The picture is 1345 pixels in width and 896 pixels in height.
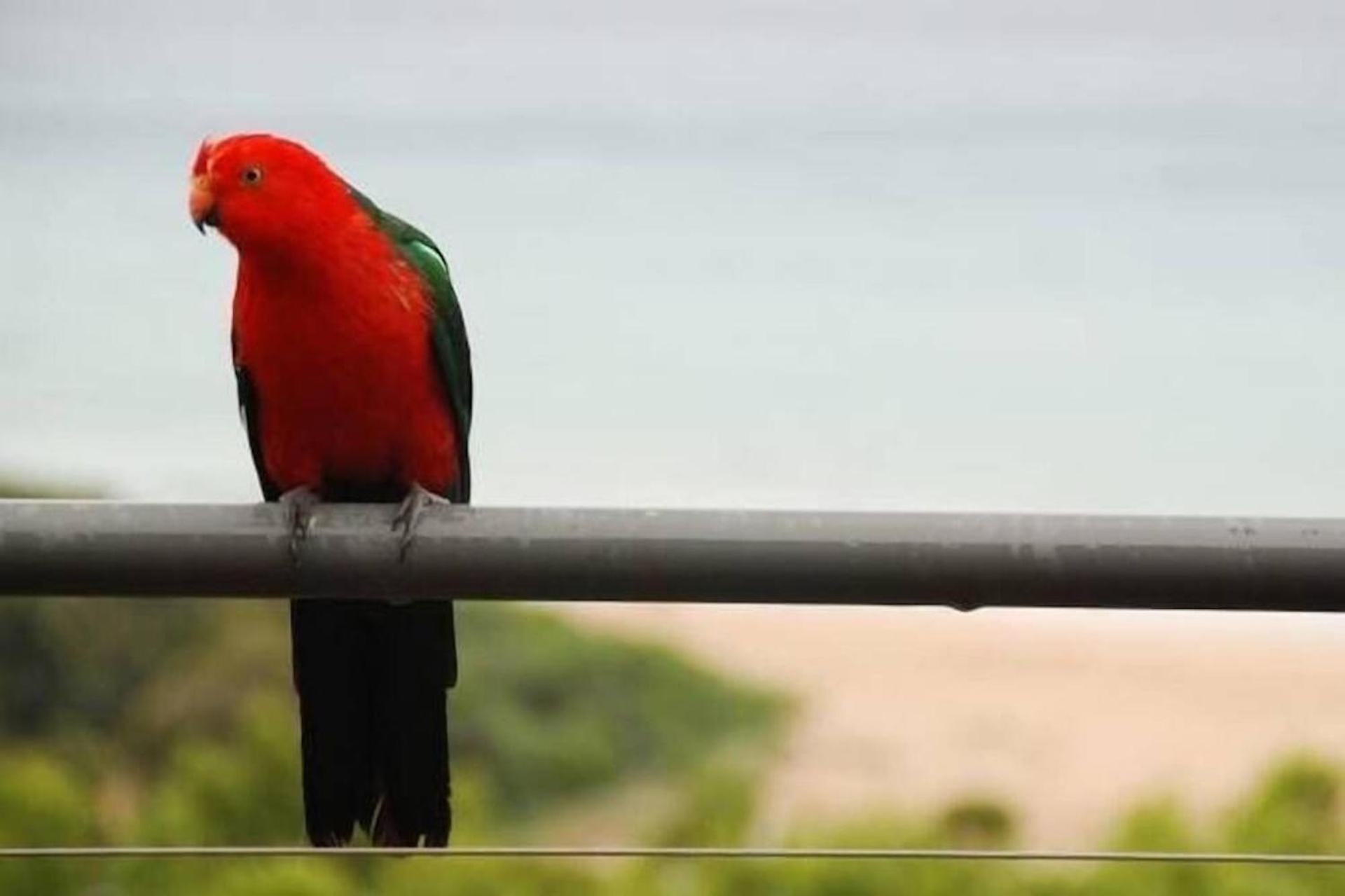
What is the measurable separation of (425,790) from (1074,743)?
2645 mm

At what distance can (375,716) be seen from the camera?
1.80 meters

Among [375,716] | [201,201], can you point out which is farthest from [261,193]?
[375,716]

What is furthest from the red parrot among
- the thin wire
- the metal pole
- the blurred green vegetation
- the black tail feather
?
the metal pole

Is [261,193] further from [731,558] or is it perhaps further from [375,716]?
[731,558]

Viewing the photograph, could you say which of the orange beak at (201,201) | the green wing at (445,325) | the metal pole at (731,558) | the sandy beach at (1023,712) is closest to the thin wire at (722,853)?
the metal pole at (731,558)

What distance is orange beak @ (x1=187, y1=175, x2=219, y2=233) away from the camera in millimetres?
1861

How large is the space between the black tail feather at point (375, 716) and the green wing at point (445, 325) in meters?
0.28

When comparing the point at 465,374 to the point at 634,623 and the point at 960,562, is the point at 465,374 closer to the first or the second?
the point at 960,562

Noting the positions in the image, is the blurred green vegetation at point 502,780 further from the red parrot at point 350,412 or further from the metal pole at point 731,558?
the metal pole at point 731,558

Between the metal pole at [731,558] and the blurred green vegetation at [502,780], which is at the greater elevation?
the metal pole at [731,558]

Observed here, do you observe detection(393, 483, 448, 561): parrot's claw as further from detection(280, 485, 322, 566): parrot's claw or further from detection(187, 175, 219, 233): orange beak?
detection(187, 175, 219, 233): orange beak

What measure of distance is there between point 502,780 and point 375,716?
8.17 feet

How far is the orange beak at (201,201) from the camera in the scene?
1861 mm

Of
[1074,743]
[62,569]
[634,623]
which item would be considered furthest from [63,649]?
[62,569]
